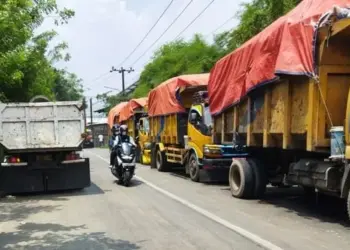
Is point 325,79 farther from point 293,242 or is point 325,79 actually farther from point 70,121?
point 70,121

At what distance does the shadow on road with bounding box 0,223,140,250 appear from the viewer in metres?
6.87

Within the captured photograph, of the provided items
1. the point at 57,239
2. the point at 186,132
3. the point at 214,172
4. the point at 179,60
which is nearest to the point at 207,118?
the point at 214,172

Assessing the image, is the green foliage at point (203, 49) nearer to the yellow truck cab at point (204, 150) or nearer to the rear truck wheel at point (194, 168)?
the yellow truck cab at point (204, 150)

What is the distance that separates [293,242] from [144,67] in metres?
38.4

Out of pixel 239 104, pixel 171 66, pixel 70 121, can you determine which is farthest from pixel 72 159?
pixel 171 66

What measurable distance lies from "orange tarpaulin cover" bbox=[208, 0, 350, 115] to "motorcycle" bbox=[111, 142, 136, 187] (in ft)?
11.7

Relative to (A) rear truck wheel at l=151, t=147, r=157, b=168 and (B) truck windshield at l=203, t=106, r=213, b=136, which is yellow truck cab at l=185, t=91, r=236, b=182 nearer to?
(B) truck windshield at l=203, t=106, r=213, b=136

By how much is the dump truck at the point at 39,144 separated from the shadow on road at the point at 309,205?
15.7ft

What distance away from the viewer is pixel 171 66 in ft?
125

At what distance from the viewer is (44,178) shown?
1241cm

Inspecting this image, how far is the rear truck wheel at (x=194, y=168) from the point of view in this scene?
48.2 feet

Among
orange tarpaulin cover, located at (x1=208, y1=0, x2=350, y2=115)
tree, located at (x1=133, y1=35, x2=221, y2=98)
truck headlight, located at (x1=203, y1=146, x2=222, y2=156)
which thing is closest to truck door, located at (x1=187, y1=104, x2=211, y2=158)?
truck headlight, located at (x1=203, y1=146, x2=222, y2=156)

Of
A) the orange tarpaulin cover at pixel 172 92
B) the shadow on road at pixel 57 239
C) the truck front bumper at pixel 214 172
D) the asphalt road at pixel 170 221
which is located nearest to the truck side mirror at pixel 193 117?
the truck front bumper at pixel 214 172

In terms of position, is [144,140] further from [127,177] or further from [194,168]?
[127,177]
